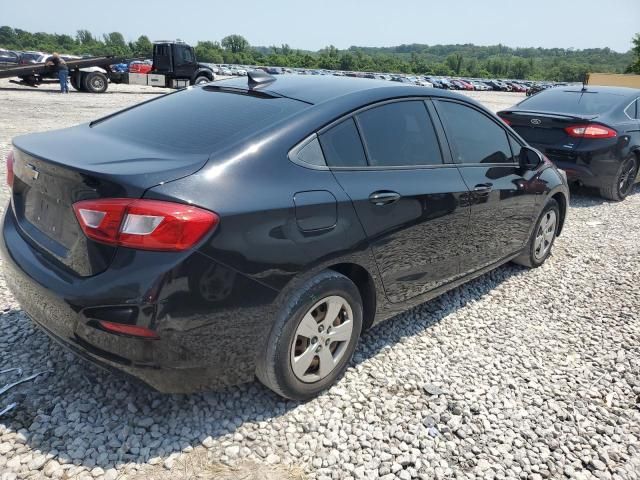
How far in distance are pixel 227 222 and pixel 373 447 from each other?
1.29 meters

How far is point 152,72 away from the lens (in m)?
24.1

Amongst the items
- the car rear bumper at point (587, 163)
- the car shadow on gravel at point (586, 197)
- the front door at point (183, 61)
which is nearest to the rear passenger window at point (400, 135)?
the car rear bumper at point (587, 163)

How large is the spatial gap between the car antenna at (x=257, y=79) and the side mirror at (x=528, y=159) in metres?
2.14

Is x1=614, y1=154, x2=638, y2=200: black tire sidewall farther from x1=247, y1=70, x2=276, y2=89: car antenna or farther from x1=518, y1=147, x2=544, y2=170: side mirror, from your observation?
x1=247, y1=70, x2=276, y2=89: car antenna

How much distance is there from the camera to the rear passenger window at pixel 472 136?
3529 mm

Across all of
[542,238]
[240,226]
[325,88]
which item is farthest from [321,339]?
[542,238]

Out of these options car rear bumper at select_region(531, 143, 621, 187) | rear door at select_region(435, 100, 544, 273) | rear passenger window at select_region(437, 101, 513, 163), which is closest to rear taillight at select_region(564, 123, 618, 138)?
car rear bumper at select_region(531, 143, 621, 187)

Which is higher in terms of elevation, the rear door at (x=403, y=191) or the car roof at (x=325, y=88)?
the car roof at (x=325, y=88)

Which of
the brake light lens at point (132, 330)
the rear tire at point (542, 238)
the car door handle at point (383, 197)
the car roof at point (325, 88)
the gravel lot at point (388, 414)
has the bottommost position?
the gravel lot at point (388, 414)

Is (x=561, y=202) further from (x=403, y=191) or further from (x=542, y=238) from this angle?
(x=403, y=191)

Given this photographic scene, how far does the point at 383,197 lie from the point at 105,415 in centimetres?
182

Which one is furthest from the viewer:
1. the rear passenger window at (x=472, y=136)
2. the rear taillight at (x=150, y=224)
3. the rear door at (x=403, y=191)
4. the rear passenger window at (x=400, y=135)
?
the rear passenger window at (x=472, y=136)

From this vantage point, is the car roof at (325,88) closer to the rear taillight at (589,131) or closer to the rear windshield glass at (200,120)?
the rear windshield glass at (200,120)

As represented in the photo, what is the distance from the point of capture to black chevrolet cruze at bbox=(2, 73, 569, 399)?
209 cm
